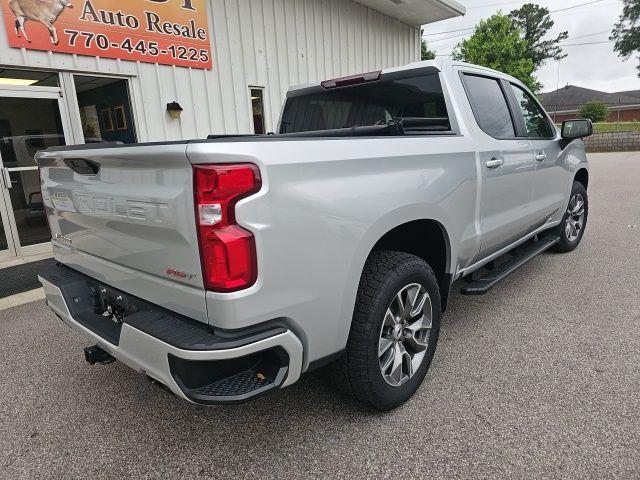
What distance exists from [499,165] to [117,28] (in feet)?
17.6

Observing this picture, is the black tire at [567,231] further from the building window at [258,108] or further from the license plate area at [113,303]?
the building window at [258,108]

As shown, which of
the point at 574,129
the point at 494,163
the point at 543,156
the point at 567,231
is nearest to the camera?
the point at 494,163

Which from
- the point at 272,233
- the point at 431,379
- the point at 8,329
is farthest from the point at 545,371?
the point at 8,329

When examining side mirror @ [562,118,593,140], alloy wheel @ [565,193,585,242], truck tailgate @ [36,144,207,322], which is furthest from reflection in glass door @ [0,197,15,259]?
alloy wheel @ [565,193,585,242]

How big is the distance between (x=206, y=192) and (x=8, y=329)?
3.18 m

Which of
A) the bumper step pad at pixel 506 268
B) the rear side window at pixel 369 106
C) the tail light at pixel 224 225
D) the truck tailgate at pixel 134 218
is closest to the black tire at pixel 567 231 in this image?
the bumper step pad at pixel 506 268

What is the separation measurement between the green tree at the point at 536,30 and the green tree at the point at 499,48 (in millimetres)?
23242

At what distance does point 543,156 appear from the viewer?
3738mm

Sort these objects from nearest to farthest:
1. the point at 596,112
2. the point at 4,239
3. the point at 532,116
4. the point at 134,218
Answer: the point at 134,218 → the point at 532,116 → the point at 4,239 → the point at 596,112

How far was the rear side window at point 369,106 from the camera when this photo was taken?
115 inches

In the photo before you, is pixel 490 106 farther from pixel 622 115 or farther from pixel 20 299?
pixel 622 115

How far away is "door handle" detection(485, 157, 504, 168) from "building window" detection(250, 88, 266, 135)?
5603mm

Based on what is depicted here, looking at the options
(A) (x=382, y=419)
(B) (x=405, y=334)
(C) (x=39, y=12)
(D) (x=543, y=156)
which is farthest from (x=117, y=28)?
(A) (x=382, y=419)

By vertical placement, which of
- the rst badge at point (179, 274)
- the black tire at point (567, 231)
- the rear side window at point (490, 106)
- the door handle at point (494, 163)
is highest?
the rear side window at point (490, 106)
